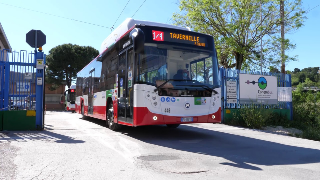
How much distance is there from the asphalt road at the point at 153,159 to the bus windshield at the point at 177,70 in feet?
5.21

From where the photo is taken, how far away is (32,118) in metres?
9.89

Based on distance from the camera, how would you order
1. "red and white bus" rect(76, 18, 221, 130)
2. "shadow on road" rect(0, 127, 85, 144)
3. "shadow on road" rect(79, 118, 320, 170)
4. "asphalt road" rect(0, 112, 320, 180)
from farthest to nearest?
"shadow on road" rect(0, 127, 85, 144) < "red and white bus" rect(76, 18, 221, 130) < "shadow on road" rect(79, 118, 320, 170) < "asphalt road" rect(0, 112, 320, 180)

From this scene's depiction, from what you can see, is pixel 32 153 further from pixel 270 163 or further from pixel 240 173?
pixel 270 163

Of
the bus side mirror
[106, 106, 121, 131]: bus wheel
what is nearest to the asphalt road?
[106, 106, 121, 131]: bus wheel

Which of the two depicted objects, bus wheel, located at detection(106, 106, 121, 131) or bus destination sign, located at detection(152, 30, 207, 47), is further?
bus wheel, located at detection(106, 106, 121, 131)

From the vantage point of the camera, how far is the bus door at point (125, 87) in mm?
7992

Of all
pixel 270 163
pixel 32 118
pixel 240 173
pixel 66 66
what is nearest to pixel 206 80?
pixel 270 163

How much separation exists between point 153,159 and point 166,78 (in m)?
2.74

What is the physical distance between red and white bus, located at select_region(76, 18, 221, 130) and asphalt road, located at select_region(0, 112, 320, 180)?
82 centimetres

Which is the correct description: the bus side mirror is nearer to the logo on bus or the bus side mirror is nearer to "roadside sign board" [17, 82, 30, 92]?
the logo on bus

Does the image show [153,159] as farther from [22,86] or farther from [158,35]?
[22,86]

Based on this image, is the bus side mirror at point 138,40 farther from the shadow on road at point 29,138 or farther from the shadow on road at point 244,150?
the shadow on road at point 29,138

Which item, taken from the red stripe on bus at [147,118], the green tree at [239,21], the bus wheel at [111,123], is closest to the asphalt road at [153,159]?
the red stripe on bus at [147,118]

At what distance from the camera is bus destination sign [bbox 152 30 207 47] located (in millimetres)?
7898
